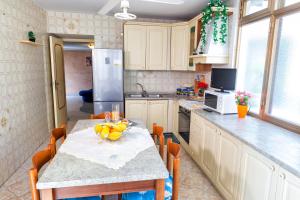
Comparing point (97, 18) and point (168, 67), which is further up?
point (97, 18)

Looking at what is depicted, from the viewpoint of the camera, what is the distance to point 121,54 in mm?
3594

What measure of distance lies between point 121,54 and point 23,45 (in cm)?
151

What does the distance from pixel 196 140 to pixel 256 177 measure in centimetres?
118

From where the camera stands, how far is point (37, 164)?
1285 mm

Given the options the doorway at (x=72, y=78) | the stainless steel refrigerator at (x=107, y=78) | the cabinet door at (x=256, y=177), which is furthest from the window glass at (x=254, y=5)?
the doorway at (x=72, y=78)

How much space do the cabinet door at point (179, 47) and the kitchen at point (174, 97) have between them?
19 millimetres

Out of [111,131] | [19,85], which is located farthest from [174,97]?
[19,85]

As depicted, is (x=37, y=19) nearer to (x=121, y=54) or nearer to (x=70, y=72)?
(x=121, y=54)

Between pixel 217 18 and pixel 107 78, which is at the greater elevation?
pixel 217 18

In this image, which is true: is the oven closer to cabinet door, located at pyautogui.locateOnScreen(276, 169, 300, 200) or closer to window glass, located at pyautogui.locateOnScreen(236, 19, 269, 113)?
window glass, located at pyautogui.locateOnScreen(236, 19, 269, 113)

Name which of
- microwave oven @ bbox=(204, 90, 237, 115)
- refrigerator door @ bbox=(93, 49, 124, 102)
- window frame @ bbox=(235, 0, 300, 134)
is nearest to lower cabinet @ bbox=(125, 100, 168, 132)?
refrigerator door @ bbox=(93, 49, 124, 102)

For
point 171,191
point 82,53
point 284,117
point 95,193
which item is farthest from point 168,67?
point 82,53

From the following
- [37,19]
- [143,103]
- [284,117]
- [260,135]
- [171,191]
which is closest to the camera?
[171,191]

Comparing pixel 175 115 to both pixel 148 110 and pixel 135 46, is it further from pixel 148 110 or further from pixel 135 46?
pixel 135 46
